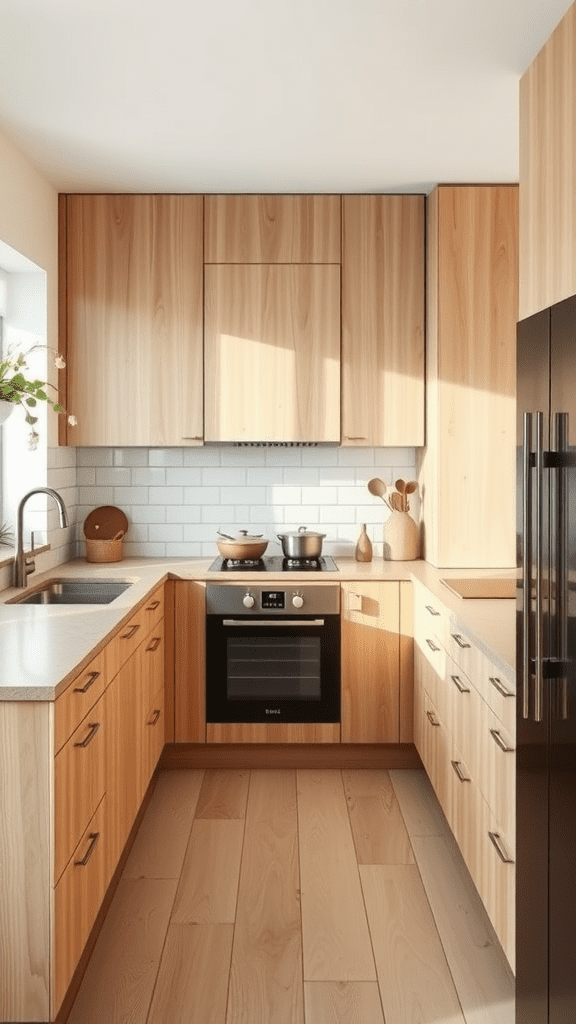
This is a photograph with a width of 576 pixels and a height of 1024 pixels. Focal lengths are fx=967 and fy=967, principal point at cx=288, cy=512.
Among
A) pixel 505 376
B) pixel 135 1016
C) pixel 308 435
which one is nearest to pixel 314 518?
pixel 308 435

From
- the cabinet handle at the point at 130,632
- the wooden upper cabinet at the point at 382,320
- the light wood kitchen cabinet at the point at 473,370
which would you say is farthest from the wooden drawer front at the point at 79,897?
the wooden upper cabinet at the point at 382,320

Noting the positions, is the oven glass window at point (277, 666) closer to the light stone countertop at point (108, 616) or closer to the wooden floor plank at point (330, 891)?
the light stone countertop at point (108, 616)

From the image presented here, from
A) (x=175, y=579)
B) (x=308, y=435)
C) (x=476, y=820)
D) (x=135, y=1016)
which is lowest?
(x=135, y=1016)

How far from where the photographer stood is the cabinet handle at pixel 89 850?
2.54 meters

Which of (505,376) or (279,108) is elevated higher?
(279,108)

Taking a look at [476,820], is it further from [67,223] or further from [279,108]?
[67,223]

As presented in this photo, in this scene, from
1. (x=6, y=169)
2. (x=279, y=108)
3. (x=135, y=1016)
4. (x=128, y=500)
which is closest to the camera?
(x=135, y=1016)

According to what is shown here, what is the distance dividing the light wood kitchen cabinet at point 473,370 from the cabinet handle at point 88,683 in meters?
2.07

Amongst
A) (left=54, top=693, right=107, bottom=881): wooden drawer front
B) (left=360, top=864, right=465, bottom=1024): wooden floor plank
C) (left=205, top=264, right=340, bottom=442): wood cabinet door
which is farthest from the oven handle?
(left=54, top=693, right=107, bottom=881): wooden drawer front

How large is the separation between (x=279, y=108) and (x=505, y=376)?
5.22 ft

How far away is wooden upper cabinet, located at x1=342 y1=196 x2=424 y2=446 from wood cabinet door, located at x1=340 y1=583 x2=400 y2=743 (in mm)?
763

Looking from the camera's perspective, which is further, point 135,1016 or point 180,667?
point 180,667

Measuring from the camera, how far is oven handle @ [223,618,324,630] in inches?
172

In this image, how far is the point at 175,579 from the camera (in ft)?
14.4
